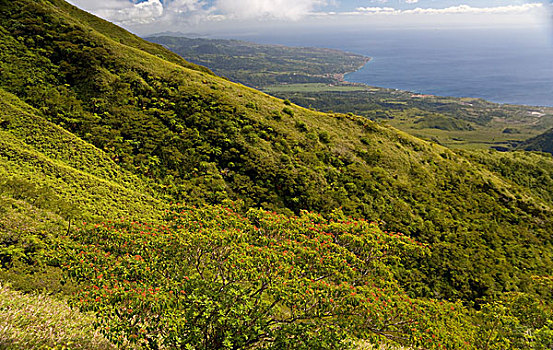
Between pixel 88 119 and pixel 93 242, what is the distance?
1956cm

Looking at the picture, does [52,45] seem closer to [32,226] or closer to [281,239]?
[32,226]

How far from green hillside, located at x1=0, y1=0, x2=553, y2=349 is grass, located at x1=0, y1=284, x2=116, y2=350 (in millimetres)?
574

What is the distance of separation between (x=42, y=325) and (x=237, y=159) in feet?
77.2

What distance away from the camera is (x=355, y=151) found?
134 feet

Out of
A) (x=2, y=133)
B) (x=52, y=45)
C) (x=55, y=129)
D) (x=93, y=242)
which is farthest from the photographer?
(x=52, y=45)

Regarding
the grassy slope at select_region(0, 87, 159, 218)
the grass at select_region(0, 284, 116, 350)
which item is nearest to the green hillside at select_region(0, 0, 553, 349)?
the grassy slope at select_region(0, 87, 159, 218)

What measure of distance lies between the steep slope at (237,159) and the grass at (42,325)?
10221 millimetres

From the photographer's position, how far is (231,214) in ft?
63.4

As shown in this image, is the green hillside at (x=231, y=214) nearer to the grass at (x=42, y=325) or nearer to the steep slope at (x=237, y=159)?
the steep slope at (x=237, y=159)

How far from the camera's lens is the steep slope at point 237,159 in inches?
1046

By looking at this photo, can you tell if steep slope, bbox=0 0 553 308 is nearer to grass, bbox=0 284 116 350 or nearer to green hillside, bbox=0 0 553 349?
green hillside, bbox=0 0 553 349

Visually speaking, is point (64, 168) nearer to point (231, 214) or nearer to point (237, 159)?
point (231, 214)

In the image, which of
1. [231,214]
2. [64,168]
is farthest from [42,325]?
[64,168]

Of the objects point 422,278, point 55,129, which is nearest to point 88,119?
point 55,129
